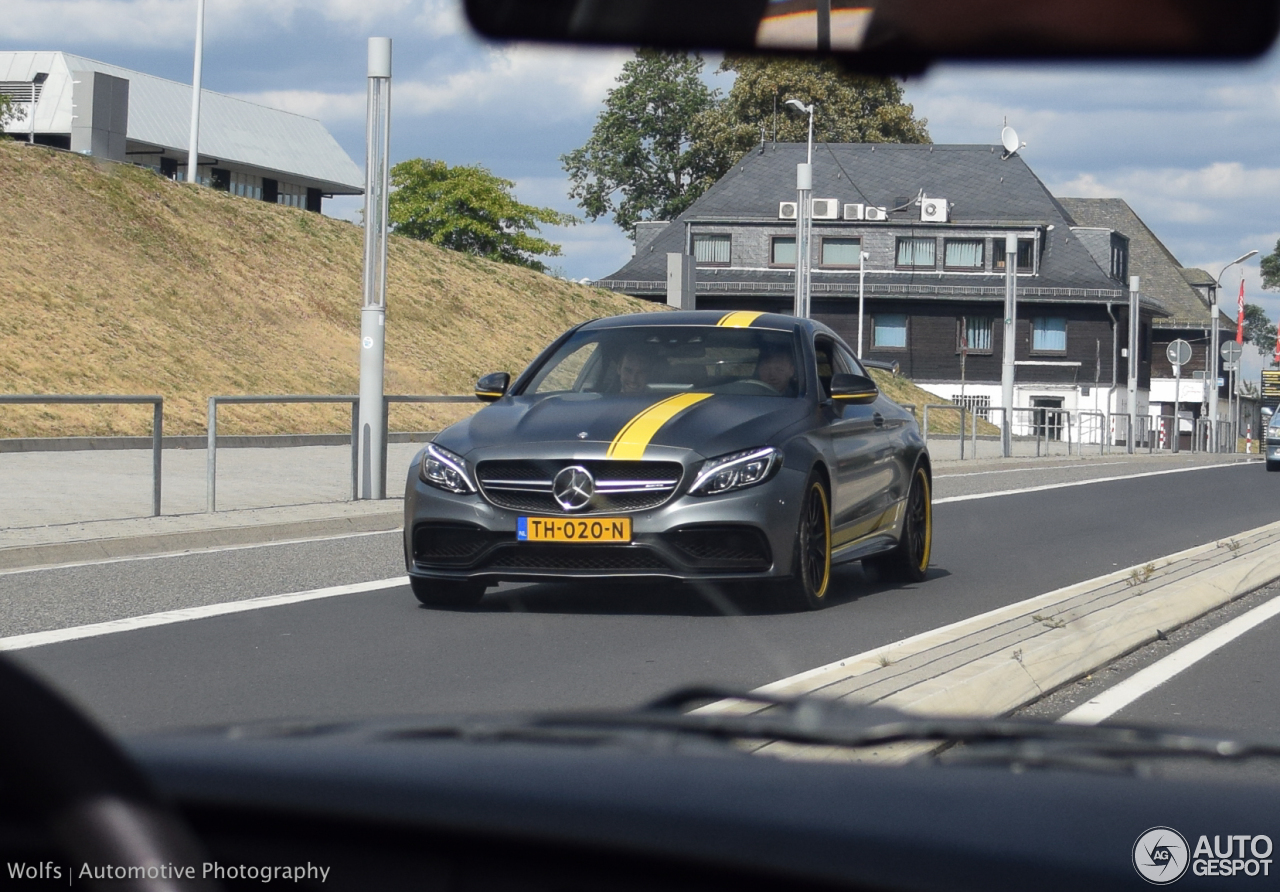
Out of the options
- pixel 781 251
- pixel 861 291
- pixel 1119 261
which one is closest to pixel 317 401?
pixel 861 291

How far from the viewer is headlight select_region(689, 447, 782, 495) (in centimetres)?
924

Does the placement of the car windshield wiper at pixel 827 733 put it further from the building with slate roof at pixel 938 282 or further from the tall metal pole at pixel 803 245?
the building with slate roof at pixel 938 282

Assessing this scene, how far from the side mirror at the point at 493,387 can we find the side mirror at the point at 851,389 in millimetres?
1868

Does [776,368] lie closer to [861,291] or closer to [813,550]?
[813,550]

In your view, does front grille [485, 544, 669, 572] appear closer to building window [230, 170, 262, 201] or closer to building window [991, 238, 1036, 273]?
building window [230, 170, 262, 201]

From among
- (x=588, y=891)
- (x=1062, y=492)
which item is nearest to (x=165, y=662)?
(x=588, y=891)

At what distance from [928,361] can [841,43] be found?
74.1 m

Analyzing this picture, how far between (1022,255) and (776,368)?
68.3 m

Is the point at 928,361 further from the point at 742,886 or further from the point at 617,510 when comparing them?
the point at 742,886

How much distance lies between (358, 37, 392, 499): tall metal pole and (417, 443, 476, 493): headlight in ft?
26.4

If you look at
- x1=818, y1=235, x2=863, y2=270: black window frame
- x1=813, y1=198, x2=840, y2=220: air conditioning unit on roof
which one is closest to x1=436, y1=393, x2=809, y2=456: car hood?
x1=813, y1=198, x2=840, y2=220: air conditioning unit on roof

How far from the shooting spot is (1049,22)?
2885 mm

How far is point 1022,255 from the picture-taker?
76.6 metres

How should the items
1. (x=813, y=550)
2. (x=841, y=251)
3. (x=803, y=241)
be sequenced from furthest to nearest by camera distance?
(x=841, y=251) < (x=803, y=241) < (x=813, y=550)
